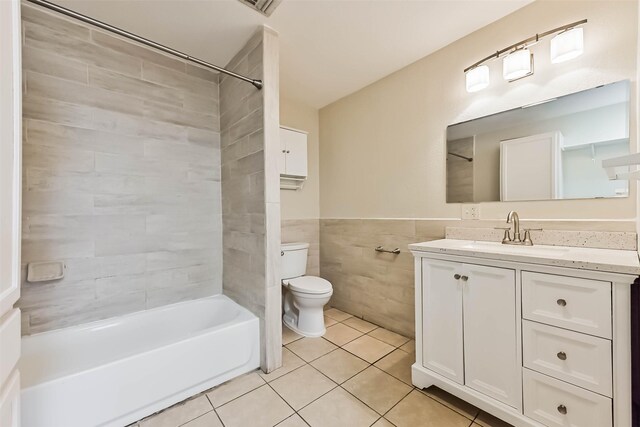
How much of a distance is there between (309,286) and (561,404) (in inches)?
65.5

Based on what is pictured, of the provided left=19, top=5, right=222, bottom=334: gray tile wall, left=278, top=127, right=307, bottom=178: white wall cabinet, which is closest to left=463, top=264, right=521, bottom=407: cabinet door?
left=278, top=127, right=307, bottom=178: white wall cabinet

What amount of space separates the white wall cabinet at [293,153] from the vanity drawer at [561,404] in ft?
7.41

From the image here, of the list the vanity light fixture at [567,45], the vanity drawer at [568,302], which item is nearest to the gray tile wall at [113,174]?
the vanity drawer at [568,302]

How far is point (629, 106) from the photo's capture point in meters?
1.30

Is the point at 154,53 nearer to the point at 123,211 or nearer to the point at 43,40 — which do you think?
the point at 43,40

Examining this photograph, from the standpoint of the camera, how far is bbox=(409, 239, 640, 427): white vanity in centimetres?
101

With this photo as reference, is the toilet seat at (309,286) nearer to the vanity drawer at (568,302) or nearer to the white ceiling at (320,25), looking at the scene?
the vanity drawer at (568,302)

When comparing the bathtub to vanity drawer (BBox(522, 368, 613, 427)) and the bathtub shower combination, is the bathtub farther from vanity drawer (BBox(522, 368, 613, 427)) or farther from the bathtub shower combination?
vanity drawer (BBox(522, 368, 613, 427))

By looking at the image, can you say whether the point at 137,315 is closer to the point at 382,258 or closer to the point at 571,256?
the point at 382,258

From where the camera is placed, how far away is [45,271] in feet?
5.27

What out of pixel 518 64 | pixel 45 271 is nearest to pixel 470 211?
pixel 518 64

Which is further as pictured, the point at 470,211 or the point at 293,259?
the point at 293,259

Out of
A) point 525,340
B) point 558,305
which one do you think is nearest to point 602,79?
point 558,305
